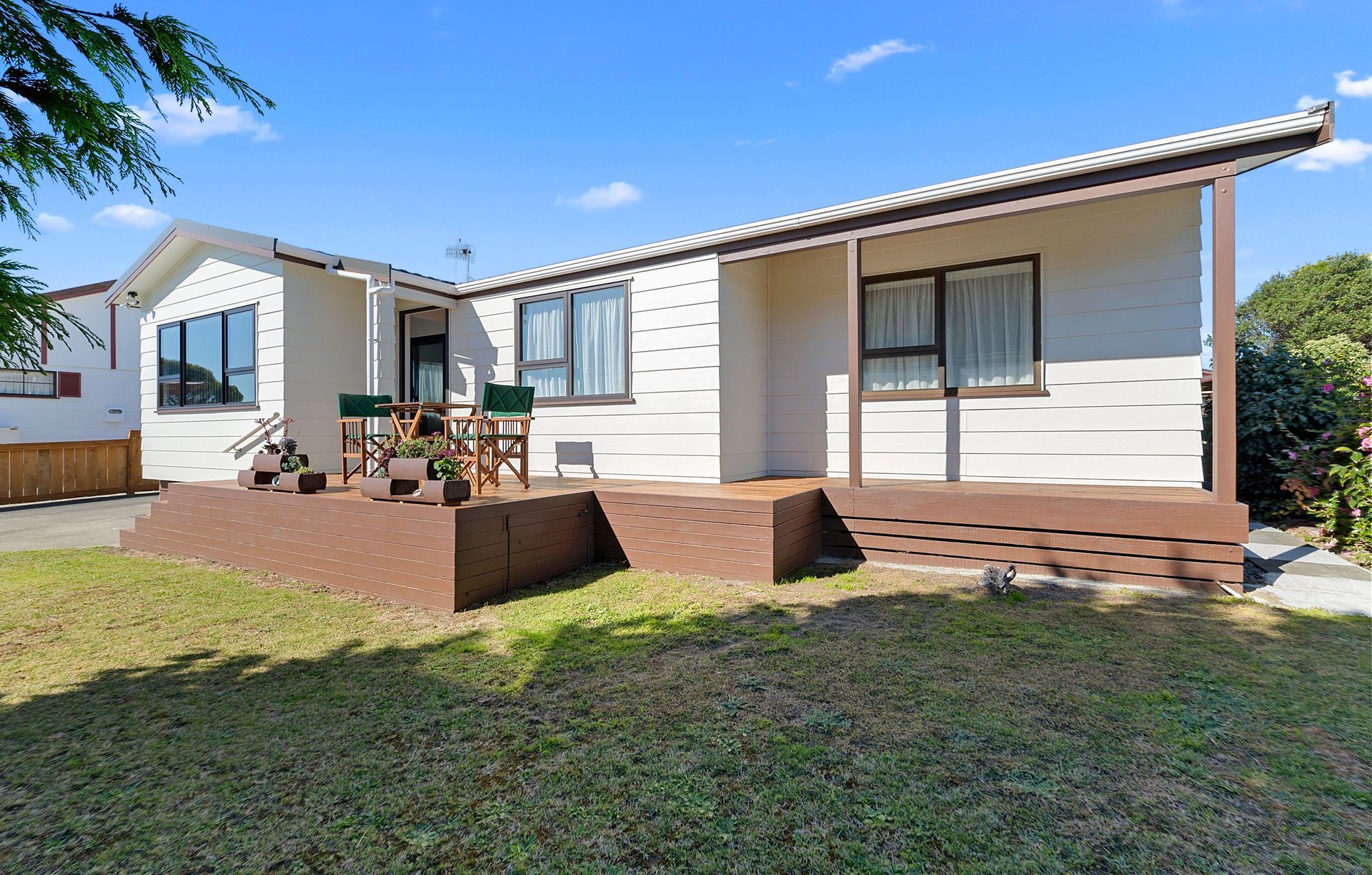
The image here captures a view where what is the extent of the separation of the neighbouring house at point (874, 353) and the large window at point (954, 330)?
21mm

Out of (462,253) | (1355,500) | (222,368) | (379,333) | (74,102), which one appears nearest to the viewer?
(74,102)

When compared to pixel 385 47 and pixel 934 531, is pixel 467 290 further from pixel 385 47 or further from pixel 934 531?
pixel 934 531

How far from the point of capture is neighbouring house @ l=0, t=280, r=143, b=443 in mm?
14969

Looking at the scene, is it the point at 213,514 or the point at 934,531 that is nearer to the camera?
the point at 934,531

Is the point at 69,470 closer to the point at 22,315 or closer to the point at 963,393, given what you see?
the point at 22,315

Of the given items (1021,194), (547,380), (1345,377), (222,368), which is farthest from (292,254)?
(1345,377)

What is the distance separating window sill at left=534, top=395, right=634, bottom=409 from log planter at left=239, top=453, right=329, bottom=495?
7.67ft

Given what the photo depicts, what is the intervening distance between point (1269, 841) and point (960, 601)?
225 cm

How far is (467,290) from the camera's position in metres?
7.48

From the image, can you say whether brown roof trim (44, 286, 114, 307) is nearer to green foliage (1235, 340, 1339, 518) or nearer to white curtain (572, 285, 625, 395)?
white curtain (572, 285, 625, 395)

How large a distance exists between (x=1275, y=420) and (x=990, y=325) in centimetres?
344

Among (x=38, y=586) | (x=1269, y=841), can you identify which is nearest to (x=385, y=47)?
(x=38, y=586)

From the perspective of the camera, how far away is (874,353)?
6.29 meters

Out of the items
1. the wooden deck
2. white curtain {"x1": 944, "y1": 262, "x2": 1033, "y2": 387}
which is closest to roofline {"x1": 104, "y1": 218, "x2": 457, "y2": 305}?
the wooden deck
